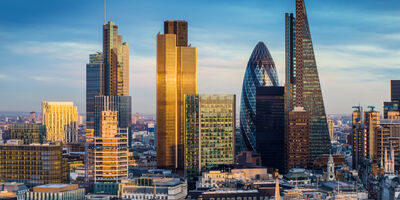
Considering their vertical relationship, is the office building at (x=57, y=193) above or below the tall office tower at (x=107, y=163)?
below

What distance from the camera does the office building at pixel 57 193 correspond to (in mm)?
173625

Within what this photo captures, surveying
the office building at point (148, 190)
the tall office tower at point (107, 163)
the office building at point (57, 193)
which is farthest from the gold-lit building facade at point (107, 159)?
the office building at point (57, 193)

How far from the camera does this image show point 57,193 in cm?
17300

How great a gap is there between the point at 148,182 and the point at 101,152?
557 inches

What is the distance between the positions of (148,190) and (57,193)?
25944 mm

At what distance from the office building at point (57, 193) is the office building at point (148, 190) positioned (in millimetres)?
12114

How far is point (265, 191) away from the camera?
18738 centimetres

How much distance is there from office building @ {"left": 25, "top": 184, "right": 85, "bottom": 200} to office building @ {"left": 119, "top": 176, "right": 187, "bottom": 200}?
477 inches

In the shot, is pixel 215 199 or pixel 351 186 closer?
pixel 215 199

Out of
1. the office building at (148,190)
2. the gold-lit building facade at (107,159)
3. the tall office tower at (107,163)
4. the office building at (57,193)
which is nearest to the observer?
the office building at (57,193)

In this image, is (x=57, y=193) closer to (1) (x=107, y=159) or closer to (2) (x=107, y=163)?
(2) (x=107, y=163)

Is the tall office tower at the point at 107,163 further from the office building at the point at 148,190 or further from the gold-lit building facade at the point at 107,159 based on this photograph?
the office building at the point at 148,190

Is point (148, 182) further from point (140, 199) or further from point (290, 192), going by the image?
point (290, 192)

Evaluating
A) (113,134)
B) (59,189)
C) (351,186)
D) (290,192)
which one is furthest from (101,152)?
(351,186)
